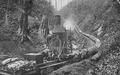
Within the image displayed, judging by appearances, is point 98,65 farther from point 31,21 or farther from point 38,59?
point 31,21

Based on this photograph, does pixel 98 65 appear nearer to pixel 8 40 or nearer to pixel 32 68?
pixel 32 68

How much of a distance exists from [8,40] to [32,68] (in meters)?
8.46

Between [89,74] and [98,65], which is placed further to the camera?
[98,65]

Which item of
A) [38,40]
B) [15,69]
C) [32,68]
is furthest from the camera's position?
[38,40]

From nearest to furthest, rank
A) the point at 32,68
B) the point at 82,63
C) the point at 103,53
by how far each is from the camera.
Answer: the point at 32,68 → the point at 82,63 → the point at 103,53

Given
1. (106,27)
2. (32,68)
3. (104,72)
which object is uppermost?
(106,27)

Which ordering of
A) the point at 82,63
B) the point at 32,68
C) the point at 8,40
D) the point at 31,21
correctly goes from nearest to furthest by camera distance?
the point at 32,68 → the point at 82,63 → the point at 8,40 → the point at 31,21

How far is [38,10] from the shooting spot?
23.0m

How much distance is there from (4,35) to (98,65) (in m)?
10.4

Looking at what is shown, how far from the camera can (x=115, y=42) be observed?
10.1 meters

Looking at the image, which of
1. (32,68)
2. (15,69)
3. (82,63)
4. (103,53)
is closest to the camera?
(15,69)

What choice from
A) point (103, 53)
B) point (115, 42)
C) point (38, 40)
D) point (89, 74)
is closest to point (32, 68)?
point (89, 74)

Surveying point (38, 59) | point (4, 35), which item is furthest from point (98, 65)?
point (4, 35)

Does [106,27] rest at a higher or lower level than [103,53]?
higher
